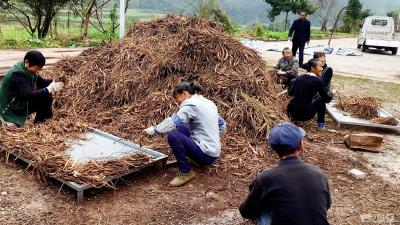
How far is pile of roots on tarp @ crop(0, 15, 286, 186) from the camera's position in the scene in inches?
171

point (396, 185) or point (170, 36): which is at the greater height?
point (170, 36)

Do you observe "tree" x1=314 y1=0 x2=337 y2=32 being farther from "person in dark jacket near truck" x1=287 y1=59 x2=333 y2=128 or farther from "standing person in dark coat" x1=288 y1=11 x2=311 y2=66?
"person in dark jacket near truck" x1=287 y1=59 x2=333 y2=128

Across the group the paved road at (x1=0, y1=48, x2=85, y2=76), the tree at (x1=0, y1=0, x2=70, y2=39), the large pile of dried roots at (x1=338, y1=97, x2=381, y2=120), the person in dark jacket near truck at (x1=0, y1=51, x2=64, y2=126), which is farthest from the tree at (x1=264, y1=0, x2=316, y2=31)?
the person in dark jacket near truck at (x1=0, y1=51, x2=64, y2=126)

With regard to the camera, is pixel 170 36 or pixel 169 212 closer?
pixel 169 212

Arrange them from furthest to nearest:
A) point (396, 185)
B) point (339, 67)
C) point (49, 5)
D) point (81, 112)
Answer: point (49, 5)
point (339, 67)
point (81, 112)
point (396, 185)

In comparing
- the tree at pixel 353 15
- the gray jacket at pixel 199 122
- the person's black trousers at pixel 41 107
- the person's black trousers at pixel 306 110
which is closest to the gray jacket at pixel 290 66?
the person's black trousers at pixel 306 110

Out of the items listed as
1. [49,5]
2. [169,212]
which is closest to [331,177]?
[169,212]

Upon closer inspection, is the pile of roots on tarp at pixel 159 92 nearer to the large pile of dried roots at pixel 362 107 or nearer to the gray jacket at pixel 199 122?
the gray jacket at pixel 199 122

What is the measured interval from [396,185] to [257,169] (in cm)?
135

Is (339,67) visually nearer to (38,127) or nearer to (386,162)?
(386,162)

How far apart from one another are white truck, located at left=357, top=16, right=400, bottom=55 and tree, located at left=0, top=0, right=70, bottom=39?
1257 centimetres

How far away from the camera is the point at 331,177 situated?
411 centimetres

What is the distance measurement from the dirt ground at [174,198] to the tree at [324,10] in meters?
29.0

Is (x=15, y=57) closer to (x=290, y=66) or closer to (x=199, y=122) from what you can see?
(x=290, y=66)
